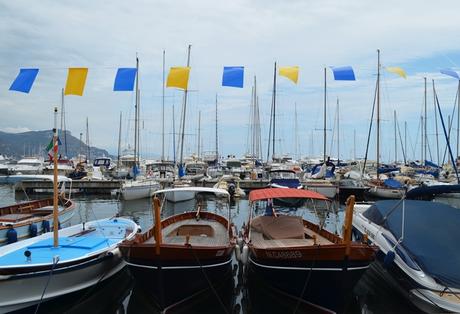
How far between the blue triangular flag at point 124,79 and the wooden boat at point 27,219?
6202mm

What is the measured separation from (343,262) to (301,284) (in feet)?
3.92

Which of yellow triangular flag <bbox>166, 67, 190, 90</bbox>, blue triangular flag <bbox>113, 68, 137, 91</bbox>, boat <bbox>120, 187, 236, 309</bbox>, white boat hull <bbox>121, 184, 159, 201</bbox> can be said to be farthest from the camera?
white boat hull <bbox>121, 184, 159, 201</bbox>

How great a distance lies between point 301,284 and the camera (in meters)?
9.58

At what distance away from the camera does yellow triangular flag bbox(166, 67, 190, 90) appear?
1959cm

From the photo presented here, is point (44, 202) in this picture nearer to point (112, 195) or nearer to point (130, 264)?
point (130, 264)

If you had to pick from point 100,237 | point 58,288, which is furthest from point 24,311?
point 100,237

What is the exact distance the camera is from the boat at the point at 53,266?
8.80 m

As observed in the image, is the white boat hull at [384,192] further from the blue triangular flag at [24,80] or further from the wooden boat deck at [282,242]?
the blue triangular flag at [24,80]

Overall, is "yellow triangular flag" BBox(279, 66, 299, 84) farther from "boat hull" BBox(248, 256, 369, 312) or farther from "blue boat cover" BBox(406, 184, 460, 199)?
"boat hull" BBox(248, 256, 369, 312)

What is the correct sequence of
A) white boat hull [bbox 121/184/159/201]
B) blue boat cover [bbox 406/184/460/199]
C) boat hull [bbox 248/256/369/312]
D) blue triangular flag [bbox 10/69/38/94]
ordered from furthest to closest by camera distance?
white boat hull [bbox 121/184/159/201] < blue triangular flag [bbox 10/69/38/94] < blue boat cover [bbox 406/184/460/199] < boat hull [bbox 248/256/369/312]

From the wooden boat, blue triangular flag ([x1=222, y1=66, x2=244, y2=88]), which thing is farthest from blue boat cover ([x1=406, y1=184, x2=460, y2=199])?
the wooden boat

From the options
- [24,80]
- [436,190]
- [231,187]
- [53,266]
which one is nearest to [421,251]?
[436,190]

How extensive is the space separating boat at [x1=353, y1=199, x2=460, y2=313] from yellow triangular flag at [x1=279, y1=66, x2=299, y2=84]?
996cm

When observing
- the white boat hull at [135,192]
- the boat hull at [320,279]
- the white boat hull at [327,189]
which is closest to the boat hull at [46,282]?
the boat hull at [320,279]
